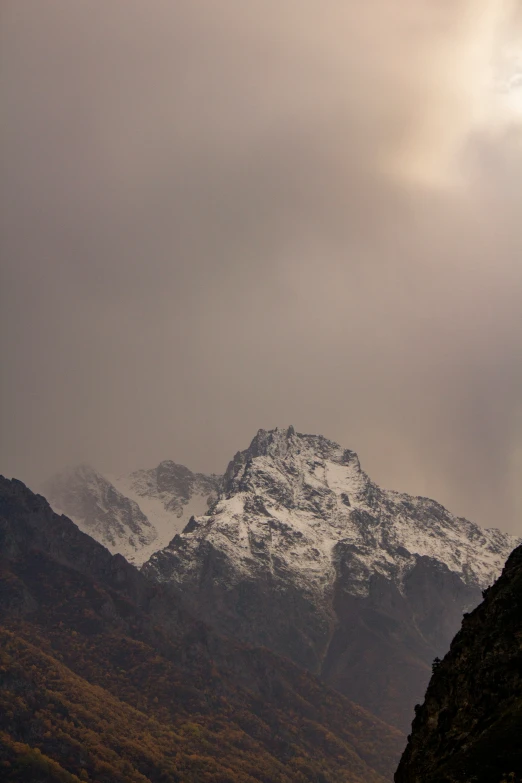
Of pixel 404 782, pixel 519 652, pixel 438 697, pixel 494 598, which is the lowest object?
pixel 404 782

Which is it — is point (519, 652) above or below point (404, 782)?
above

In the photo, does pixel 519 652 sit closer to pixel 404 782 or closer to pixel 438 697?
pixel 438 697

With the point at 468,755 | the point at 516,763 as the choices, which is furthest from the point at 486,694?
the point at 516,763

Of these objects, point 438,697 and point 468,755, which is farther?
point 438,697

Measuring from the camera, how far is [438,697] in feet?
286

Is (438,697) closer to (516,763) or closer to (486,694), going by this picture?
(486,694)

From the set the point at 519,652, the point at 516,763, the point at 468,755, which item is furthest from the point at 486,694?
the point at 516,763

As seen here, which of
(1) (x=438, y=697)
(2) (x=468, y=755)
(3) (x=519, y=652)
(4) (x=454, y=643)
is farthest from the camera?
(4) (x=454, y=643)

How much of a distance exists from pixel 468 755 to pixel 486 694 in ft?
41.4

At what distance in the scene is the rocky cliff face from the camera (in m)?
64.9

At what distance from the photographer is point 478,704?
259 ft

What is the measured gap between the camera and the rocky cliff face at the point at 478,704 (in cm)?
6494

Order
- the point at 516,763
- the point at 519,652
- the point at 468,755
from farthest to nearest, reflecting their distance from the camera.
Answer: the point at 519,652 → the point at 468,755 → the point at 516,763

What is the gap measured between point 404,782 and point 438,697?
9.38m
